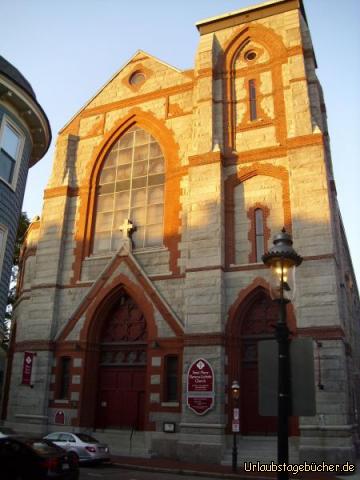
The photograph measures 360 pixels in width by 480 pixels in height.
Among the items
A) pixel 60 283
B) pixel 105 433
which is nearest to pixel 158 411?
pixel 105 433

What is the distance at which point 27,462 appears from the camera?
11.6m

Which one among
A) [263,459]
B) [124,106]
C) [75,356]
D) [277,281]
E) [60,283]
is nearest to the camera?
[277,281]

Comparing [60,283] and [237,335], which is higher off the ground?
[60,283]

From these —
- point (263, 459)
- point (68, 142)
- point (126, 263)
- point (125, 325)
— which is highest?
point (68, 142)

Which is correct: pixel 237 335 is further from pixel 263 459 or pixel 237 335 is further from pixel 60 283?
pixel 60 283

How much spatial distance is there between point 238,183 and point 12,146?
11.0 meters

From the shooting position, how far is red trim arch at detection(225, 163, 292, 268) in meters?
21.6

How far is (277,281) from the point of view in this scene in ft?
26.7

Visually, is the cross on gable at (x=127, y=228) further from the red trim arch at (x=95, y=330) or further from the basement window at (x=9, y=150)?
the basement window at (x=9, y=150)

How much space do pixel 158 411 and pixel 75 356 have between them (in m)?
5.22

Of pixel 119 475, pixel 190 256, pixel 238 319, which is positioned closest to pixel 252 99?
pixel 190 256

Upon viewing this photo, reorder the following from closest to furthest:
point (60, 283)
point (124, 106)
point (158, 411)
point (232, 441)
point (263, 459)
A: point (263, 459) → point (232, 441) → point (158, 411) → point (60, 283) → point (124, 106)

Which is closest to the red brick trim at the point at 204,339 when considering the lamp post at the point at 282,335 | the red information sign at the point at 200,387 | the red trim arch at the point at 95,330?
the red information sign at the point at 200,387

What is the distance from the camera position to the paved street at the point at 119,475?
1450 centimetres
